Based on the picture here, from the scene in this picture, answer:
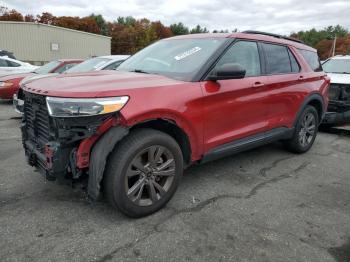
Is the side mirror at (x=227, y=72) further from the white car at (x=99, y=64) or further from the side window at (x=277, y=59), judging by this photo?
the white car at (x=99, y=64)

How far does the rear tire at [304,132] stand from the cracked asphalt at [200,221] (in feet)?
2.38

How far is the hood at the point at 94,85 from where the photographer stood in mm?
2686

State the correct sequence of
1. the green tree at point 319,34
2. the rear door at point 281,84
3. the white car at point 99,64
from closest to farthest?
1. the rear door at point 281,84
2. the white car at point 99,64
3. the green tree at point 319,34

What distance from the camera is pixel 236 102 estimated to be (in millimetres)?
3721

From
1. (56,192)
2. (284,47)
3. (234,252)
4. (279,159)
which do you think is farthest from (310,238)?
(284,47)

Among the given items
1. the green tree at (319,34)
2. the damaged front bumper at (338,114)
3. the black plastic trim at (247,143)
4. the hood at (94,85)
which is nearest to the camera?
the hood at (94,85)

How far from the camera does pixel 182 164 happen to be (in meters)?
3.28

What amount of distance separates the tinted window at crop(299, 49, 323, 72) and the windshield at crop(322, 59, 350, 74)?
2.91m

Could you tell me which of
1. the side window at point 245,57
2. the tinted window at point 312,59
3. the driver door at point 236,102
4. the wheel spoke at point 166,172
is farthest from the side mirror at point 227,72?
the tinted window at point 312,59

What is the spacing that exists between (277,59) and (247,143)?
4.43ft

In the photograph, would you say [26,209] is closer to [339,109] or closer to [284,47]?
[284,47]

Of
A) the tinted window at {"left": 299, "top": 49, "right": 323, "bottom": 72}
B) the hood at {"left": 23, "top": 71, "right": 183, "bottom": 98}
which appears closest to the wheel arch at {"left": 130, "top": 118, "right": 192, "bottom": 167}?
the hood at {"left": 23, "top": 71, "right": 183, "bottom": 98}

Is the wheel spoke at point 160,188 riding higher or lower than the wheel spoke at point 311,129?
A: lower

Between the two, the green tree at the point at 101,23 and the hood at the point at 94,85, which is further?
the green tree at the point at 101,23
